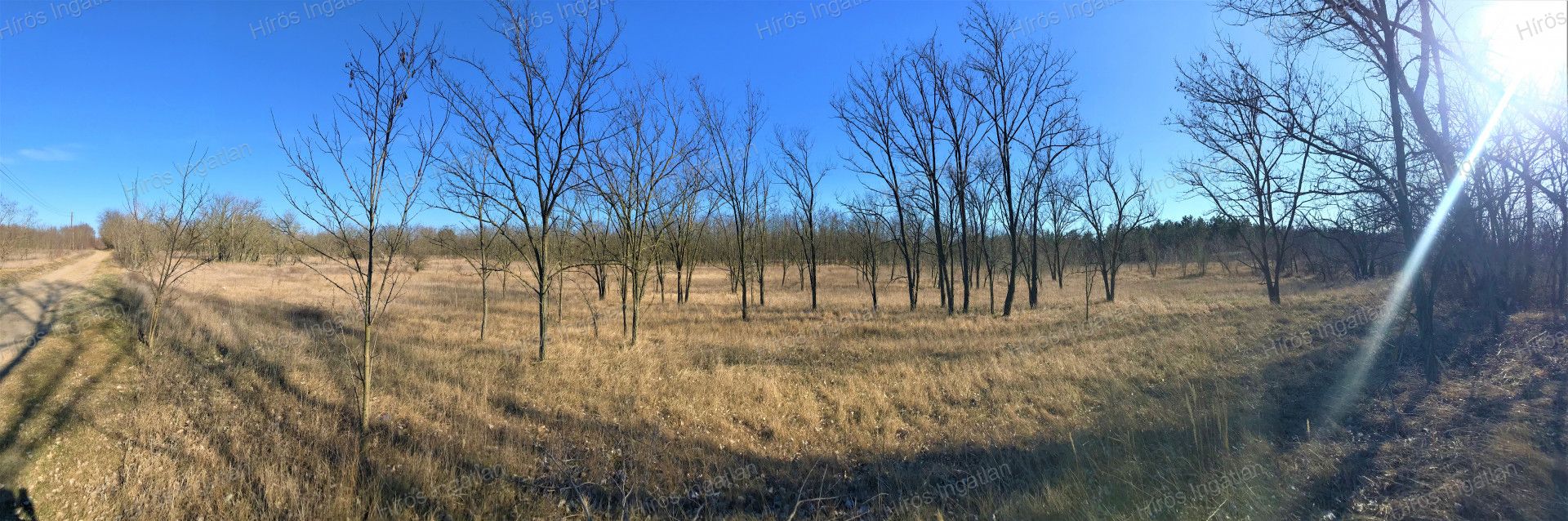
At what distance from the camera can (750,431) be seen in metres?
6.41

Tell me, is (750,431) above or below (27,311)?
below

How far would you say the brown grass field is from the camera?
419 centimetres

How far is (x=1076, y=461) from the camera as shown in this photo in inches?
190

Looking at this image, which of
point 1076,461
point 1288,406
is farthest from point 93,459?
point 1288,406

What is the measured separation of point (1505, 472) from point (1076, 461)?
2959mm

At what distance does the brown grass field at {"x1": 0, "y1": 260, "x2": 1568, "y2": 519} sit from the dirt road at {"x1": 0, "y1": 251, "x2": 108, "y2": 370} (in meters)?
0.37

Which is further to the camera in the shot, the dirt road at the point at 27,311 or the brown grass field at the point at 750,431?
the dirt road at the point at 27,311

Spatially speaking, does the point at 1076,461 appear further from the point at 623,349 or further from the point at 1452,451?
the point at 623,349

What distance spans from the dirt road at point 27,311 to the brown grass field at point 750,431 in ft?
1.21

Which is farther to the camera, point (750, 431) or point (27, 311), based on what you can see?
point (27, 311)

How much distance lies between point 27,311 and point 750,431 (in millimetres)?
14186

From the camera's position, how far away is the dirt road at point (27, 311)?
6.79m

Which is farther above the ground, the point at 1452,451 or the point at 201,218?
the point at 201,218

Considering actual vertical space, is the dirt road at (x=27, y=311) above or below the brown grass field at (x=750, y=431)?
above
